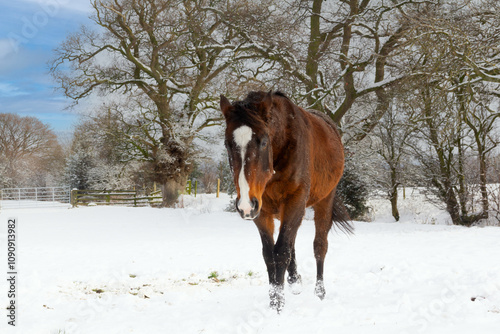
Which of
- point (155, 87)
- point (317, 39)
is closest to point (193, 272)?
point (317, 39)

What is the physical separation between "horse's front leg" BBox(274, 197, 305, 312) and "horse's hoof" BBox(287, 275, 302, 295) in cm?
86

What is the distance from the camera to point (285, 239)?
346 centimetres

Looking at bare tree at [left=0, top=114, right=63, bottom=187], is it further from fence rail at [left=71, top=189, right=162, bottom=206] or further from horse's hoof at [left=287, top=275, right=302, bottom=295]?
horse's hoof at [left=287, top=275, right=302, bottom=295]

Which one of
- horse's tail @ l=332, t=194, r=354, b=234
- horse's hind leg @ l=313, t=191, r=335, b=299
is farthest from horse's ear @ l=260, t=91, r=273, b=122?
horse's tail @ l=332, t=194, r=354, b=234

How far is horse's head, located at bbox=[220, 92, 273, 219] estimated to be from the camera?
2.86 m

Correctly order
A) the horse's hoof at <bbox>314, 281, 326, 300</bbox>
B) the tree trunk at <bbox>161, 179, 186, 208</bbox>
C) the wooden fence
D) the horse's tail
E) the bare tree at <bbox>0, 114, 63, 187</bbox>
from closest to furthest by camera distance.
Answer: the horse's hoof at <bbox>314, 281, 326, 300</bbox> < the horse's tail < the tree trunk at <bbox>161, 179, 186, 208</bbox> < the wooden fence < the bare tree at <bbox>0, 114, 63, 187</bbox>

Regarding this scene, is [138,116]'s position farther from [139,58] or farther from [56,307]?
[56,307]

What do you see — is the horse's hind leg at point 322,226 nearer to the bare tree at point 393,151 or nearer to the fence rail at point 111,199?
the bare tree at point 393,151

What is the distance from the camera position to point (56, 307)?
4.12 metres

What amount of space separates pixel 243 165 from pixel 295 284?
2228 millimetres

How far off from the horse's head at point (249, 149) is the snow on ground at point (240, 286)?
1194mm

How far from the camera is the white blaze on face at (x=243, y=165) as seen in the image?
111 inches

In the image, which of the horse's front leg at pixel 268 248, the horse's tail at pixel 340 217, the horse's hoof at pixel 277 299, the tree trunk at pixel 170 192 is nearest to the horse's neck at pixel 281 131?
the horse's front leg at pixel 268 248

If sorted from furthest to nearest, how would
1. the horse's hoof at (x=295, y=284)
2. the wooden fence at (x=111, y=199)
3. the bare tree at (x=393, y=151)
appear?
1. the wooden fence at (x=111, y=199)
2. the bare tree at (x=393, y=151)
3. the horse's hoof at (x=295, y=284)
